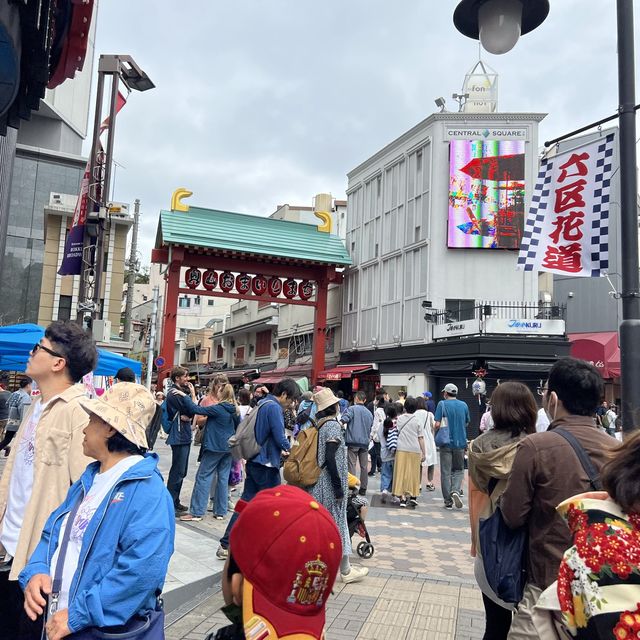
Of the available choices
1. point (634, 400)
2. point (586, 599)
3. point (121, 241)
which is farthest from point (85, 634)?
point (121, 241)

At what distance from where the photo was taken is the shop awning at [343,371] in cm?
2809

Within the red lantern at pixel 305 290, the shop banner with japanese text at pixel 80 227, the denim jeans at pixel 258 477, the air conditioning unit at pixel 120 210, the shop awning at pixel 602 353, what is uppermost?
the air conditioning unit at pixel 120 210

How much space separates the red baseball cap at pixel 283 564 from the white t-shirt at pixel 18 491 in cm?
185

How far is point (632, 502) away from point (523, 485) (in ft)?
4.00

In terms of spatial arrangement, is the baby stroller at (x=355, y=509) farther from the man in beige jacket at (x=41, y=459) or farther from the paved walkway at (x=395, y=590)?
the man in beige jacket at (x=41, y=459)

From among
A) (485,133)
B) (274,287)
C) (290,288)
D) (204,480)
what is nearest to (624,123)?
(204,480)

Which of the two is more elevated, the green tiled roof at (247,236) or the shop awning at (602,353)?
the green tiled roof at (247,236)

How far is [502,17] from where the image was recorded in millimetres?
5008

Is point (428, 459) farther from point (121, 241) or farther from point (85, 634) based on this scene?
point (121, 241)

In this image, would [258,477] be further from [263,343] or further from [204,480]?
[263,343]

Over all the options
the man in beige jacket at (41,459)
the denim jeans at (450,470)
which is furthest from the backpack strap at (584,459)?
the denim jeans at (450,470)

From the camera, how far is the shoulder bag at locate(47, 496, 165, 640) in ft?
7.60

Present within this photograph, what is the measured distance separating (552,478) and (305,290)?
85.7 feet

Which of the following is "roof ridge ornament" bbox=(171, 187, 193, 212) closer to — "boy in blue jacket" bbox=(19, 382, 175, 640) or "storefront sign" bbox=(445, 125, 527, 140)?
"storefront sign" bbox=(445, 125, 527, 140)
